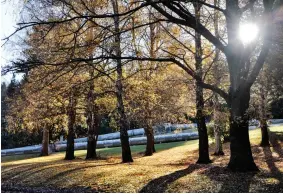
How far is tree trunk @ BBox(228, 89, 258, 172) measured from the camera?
1094 cm

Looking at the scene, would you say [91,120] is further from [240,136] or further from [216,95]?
[240,136]

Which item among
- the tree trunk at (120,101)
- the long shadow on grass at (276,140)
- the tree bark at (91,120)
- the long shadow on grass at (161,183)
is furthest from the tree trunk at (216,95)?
the tree bark at (91,120)

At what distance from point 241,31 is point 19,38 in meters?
11.2

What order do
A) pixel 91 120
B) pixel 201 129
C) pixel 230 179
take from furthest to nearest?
pixel 91 120 < pixel 201 129 < pixel 230 179

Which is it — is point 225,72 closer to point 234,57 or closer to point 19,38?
point 234,57

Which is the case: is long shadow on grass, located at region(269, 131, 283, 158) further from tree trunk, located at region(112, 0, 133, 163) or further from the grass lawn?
the grass lawn

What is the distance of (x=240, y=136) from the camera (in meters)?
11.1

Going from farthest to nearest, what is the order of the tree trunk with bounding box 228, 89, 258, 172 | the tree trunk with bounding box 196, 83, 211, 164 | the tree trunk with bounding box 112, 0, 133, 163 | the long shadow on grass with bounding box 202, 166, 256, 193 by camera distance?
1. the tree trunk with bounding box 196, 83, 211, 164
2. the tree trunk with bounding box 112, 0, 133, 163
3. the tree trunk with bounding box 228, 89, 258, 172
4. the long shadow on grass with bounding box 202, 166, 256, 193

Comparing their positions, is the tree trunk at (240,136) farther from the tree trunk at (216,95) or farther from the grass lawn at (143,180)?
the tree trunk at (216,95)

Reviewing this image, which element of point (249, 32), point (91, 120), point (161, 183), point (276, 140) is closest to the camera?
point (161, 183)

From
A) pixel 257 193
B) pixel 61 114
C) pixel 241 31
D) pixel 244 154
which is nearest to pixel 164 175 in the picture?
pixel 244 154

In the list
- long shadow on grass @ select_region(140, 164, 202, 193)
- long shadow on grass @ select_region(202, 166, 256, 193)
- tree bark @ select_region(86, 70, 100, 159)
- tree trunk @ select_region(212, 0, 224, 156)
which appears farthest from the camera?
tree bark @ select_region(86, 70, 100, 159)

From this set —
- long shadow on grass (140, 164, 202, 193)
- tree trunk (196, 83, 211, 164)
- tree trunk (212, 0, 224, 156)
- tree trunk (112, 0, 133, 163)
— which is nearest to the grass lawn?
long shadow on grass (140, 164, 202, 193)

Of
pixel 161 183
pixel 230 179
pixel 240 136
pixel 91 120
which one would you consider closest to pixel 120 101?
pixel 91 120
